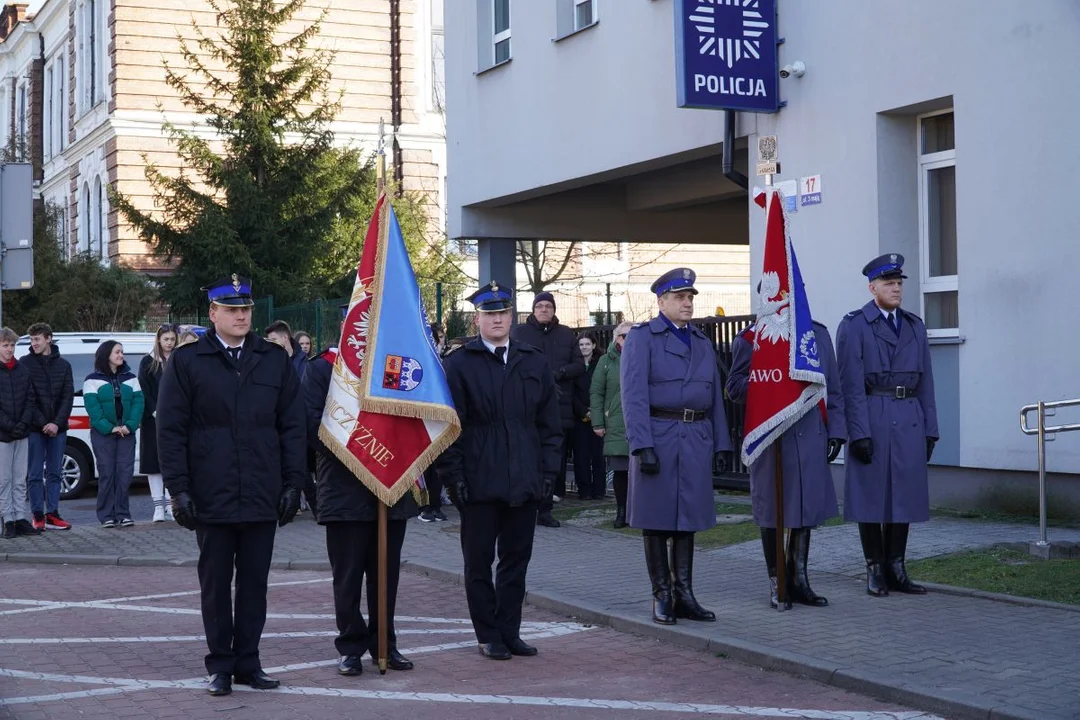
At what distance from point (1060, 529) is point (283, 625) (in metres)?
6.11

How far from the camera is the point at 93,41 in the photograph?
40.2m

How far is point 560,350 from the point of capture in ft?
47.7

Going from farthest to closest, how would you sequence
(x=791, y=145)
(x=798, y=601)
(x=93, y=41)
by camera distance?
(x=93, y=41), (x=791, y=145), (x=798, y=601)

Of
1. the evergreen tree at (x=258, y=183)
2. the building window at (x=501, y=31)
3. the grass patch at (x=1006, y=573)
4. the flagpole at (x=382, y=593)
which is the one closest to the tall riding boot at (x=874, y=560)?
the grass patch at (x=1006, y=573)

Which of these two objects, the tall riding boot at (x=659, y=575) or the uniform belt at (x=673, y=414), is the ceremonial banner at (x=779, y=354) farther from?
the tall riding boot at (x=659, y=575)

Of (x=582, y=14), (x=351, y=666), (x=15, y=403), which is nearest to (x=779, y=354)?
(x=351, y=666)

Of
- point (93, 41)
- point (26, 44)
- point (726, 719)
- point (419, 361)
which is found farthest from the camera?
point (26, 44)

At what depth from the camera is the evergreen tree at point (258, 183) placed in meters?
27.0

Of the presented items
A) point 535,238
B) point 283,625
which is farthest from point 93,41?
point 283,625

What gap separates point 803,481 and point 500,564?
2097 mm

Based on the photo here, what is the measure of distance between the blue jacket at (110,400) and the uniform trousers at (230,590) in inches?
291

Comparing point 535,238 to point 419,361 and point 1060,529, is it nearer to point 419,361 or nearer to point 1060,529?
point 1060,529

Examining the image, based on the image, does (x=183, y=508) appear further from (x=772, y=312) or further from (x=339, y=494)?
(x=772, y=312)

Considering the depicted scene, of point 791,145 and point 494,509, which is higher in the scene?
point 791,145
